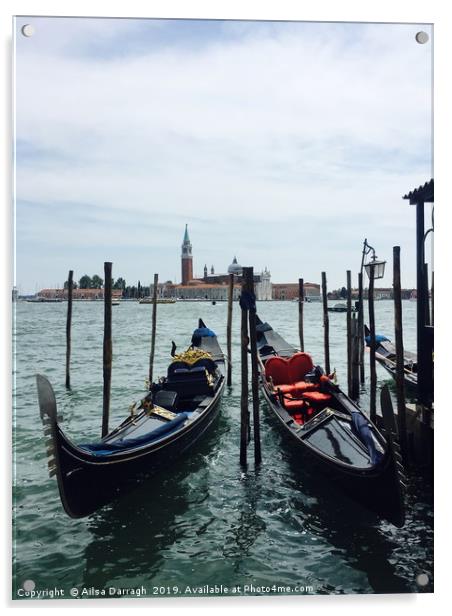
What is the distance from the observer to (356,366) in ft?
26.6

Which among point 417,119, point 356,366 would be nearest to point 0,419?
point 417,119

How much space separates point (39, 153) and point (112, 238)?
3.28ft

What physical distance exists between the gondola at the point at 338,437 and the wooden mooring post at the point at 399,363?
1.09 feet

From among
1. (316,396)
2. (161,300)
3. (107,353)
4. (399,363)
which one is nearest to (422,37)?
(399,363)

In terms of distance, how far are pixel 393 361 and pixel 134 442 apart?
7.31m

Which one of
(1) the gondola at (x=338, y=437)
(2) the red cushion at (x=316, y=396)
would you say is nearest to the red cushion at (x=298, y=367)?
(1) the gondola at (x=338, y=437)

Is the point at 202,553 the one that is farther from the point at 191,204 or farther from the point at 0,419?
the point at 191,204

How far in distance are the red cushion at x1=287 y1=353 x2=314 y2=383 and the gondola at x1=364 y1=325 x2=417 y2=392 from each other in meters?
1.39

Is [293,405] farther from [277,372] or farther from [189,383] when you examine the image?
[189,383]

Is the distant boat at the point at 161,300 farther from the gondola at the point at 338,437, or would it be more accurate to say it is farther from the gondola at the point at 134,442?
the gondola at the point at 338,437

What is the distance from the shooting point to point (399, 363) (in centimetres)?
479

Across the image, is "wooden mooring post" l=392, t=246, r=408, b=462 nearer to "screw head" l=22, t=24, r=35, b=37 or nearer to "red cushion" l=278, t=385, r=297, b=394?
"red cushion" l=278, t=385, r=297, b=394

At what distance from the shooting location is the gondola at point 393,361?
824cm

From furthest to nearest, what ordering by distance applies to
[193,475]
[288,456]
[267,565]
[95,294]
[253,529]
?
[95,294]
[288,456]
[193,475]
[253,529]
[267,565]
